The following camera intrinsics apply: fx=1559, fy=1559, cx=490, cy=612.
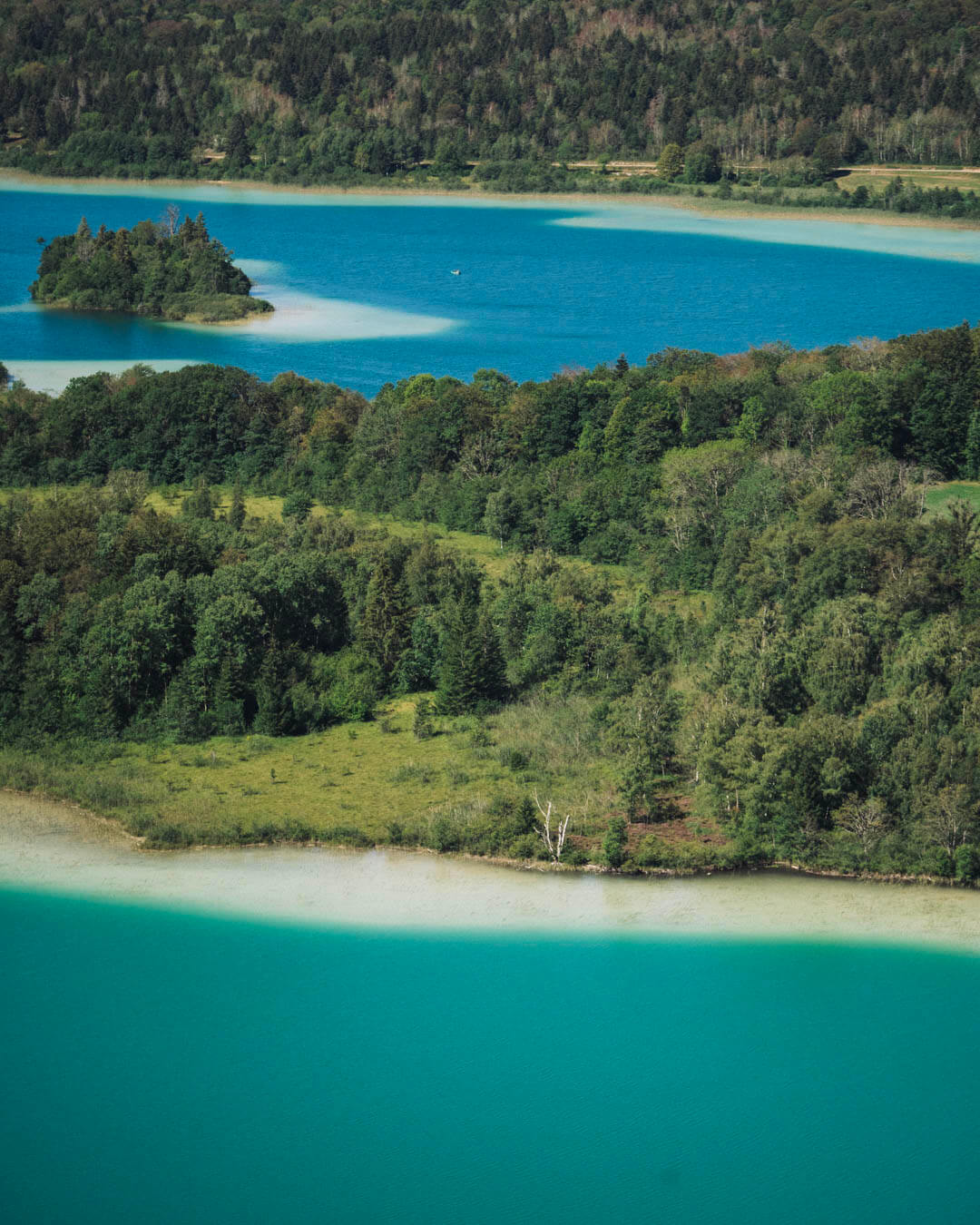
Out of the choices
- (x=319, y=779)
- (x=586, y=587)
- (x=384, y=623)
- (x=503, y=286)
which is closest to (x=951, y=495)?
(x=586, y=587)

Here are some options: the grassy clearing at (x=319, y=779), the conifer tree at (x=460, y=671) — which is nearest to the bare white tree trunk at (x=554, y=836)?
the grassy clearing at (x=319, y=779)

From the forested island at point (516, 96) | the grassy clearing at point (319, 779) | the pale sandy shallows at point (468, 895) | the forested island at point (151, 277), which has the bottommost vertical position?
the pale sandy shallows at point (468, 895)

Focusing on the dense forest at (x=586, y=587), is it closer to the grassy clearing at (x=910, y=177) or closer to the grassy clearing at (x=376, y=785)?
the grassy clearing at (x=376, y=785)

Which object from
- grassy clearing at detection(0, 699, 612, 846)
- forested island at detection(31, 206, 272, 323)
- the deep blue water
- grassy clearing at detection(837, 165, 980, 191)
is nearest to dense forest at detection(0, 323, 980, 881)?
grassy clearing at detection(0, 699, 612, 846)

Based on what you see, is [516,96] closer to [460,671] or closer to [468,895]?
[460,671]

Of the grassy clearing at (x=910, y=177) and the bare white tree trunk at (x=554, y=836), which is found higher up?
the grassy clearing at (x=910, y=177)

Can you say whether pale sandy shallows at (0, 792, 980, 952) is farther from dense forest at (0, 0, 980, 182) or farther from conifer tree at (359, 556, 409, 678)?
dense forest at (0, 0, 980, 182)
